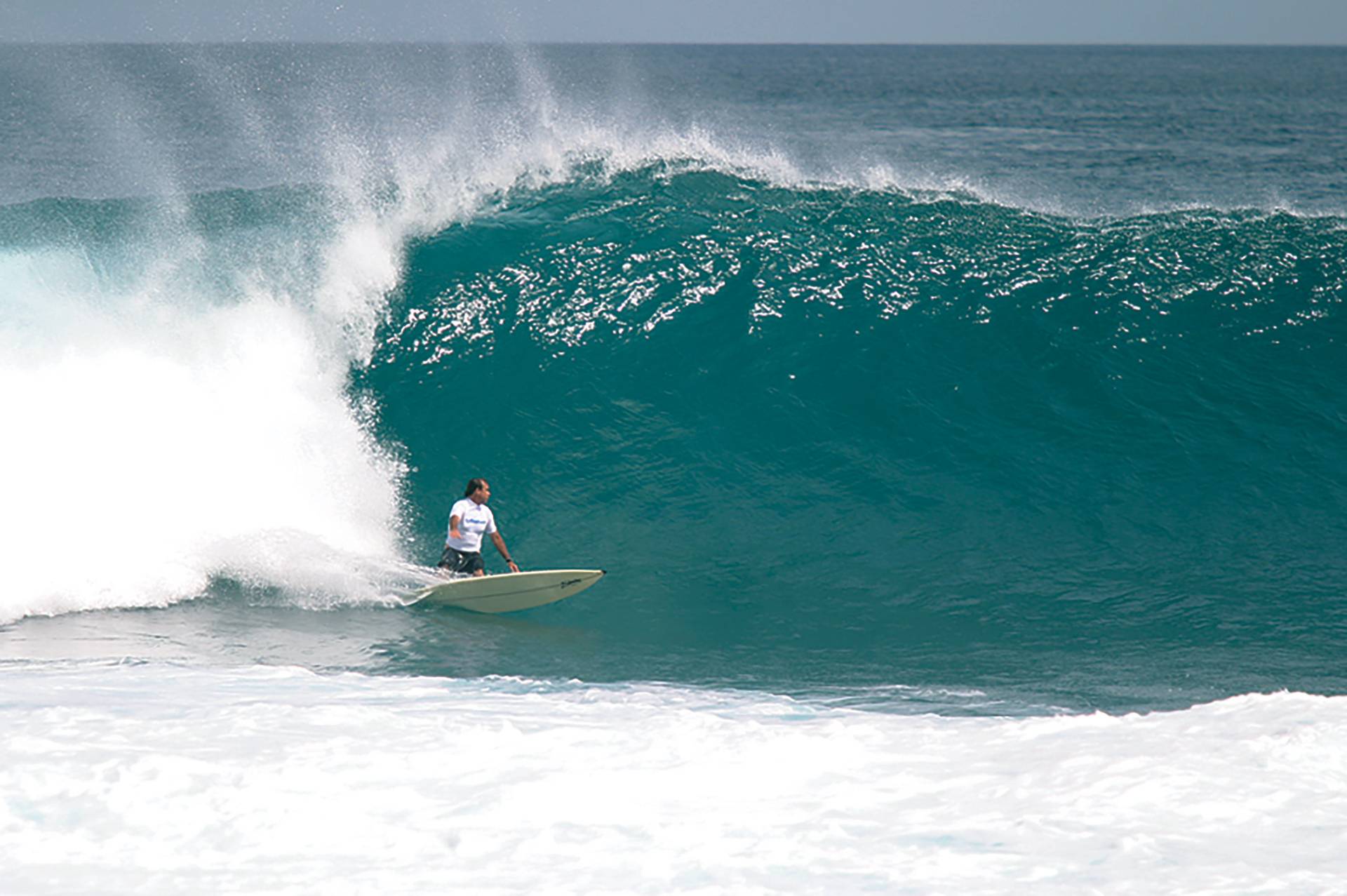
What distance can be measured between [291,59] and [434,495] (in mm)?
89546

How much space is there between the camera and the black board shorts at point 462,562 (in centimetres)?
899

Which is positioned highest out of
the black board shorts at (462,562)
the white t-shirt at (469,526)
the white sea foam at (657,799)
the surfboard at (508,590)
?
the white t-shirt at (469,526)

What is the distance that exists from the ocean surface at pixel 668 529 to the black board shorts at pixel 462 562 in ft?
1.21

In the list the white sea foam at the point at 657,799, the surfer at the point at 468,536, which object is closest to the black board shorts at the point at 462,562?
the surfer at the point at 468,536

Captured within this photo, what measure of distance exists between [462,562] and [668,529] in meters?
1.97

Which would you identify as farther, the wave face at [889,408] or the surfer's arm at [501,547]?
the wave face at [889,408]

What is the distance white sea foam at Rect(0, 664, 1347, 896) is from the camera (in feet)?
14.3

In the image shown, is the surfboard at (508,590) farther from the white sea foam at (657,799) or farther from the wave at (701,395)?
the white sea foam at (657,799)

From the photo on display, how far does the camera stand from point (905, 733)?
228 inches

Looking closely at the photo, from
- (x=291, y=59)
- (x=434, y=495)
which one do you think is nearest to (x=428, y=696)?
(x=434, y=495)

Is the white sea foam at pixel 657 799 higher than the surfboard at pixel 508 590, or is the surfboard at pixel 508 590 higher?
the surfboard at pixel 508 590

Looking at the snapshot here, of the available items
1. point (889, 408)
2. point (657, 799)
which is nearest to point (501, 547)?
point (657, 799)

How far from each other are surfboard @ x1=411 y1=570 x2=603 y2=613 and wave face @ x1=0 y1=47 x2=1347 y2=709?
24 cm

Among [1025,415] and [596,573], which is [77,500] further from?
[1025,415]
